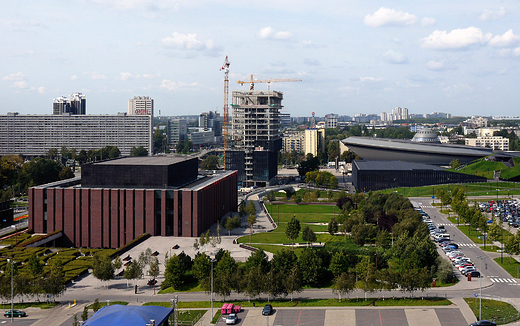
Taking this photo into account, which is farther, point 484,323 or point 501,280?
point 501,280

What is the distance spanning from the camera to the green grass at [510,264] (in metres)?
61.0

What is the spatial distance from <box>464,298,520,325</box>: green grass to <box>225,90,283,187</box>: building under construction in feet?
353

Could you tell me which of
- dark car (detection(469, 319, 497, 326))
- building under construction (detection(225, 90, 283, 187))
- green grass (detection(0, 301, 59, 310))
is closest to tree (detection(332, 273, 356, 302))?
dark car (detection(469, 319, 497, 326))

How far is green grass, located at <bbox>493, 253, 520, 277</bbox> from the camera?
200 feet

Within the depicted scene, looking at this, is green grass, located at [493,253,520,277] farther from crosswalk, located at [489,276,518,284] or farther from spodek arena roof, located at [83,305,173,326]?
spodek arena roof, located at [83,305,173,326]

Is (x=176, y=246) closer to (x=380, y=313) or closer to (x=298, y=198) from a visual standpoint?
(x=380, y=313)

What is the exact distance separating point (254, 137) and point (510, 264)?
104m

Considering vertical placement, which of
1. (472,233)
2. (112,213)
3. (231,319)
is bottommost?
(231,319)

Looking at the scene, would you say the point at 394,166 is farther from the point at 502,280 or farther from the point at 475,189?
the point at 502,280

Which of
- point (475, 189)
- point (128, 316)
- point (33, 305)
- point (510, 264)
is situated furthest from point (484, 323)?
point (475, 189)

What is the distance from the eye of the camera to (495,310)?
47812mm

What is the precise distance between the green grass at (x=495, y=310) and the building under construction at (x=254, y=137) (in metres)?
108

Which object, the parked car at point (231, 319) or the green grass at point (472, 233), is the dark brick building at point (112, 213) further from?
the green grass at point (472, 233)

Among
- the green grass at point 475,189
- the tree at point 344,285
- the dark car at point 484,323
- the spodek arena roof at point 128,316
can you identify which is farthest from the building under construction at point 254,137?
the spodek arena roof at point 128,316
